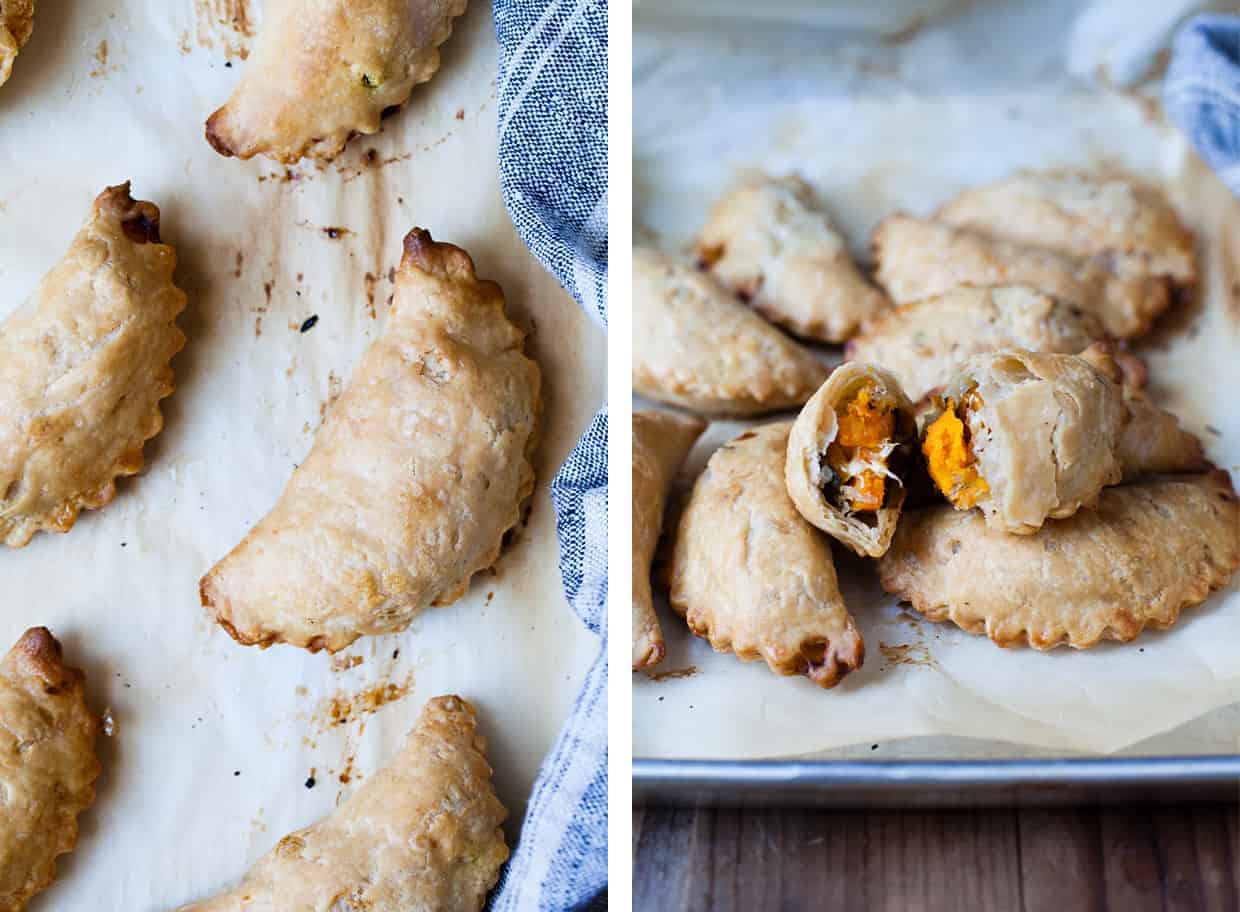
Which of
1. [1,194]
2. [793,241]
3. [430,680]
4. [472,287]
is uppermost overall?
[1,194]

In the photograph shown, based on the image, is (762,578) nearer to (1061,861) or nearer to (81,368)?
(1061,861)

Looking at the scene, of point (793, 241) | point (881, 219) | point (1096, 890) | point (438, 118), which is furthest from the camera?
point (881, 219)

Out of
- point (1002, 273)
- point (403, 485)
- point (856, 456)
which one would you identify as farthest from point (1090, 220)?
point (403, 485)

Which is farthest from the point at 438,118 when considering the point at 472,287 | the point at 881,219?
the point at 881,219

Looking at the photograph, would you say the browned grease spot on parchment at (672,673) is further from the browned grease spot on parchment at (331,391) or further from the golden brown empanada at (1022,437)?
the browned grease spot on parchment at (331,391)

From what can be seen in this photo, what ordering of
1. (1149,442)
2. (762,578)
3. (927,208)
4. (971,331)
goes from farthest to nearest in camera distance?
(927,208) < (971,331) < (1149,442) < (762,578)

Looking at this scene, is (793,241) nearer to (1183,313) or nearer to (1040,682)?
(1183,313)
